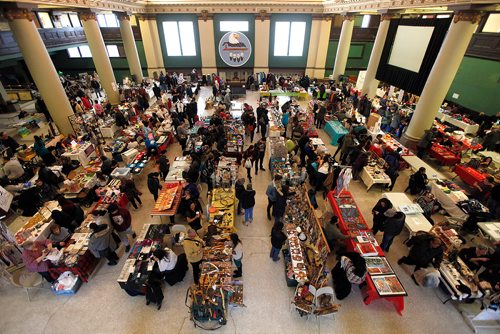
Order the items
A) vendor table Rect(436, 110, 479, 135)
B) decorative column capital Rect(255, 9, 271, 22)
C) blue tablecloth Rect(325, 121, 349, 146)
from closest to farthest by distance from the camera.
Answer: blue tablecloth Rect(325, 121, 349, 146) → vendor table Rect(436, 110, 479, 135) → decorative column capital Rect(255, 9, 271, 22)

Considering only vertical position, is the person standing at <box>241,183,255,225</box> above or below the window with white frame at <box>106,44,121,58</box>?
below

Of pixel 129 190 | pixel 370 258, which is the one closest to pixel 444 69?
pixel 370 258

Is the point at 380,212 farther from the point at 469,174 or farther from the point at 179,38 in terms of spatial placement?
the point at 179,38

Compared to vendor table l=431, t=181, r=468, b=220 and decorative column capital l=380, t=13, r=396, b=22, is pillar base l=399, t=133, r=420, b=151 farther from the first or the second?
decorative column capital l=380, t=13, r=396, b=22

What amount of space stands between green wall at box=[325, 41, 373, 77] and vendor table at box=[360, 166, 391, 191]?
1871cm

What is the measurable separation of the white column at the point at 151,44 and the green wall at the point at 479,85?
25.1 m

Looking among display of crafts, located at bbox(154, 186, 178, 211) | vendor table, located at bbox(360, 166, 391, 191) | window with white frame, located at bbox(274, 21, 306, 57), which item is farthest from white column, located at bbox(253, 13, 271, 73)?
display of crafts, located at bbox(154, 186, 178, 211)

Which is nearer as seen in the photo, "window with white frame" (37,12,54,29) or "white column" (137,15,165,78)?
"window with white frame" (37,12,54,29)

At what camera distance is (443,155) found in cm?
1095

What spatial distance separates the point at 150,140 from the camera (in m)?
11.1

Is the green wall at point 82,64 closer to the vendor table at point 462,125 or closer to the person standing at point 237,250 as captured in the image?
the person standing at point 237,250

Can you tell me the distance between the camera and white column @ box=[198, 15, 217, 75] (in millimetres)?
22219

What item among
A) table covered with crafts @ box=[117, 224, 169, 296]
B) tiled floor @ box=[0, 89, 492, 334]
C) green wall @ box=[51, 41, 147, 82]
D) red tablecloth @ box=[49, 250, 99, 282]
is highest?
green wall @ box=[51, 41, 147, 82]

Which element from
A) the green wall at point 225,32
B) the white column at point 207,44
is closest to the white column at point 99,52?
the white column at point 207,44
